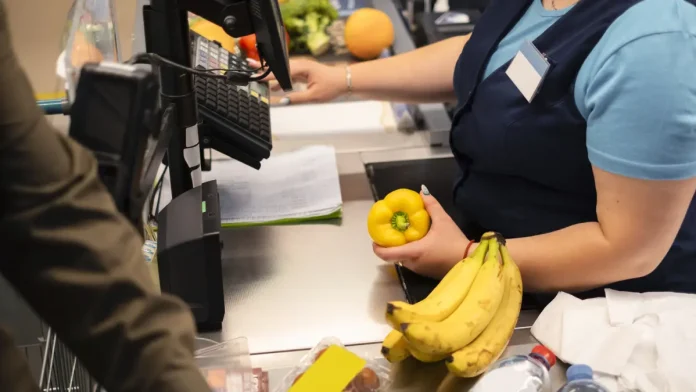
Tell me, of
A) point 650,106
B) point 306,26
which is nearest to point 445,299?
point 650,106

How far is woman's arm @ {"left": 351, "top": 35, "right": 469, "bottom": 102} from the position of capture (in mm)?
1627

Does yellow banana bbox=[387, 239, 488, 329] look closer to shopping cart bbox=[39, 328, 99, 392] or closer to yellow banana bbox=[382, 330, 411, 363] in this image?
yellow banana bbox=[382, 330, 411, 363]

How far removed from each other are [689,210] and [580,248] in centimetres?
23

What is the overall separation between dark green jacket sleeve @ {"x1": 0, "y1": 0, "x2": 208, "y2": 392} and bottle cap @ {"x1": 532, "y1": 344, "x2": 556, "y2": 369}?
1.93ft

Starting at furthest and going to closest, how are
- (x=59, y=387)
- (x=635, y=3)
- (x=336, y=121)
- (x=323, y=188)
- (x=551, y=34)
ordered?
1. (x=336, y=121)
2. (x=323, y=188)
3. (x=551, y=34)
4. (x=635, y=3)
5. (x=59, y=387)

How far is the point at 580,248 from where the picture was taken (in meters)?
1.15

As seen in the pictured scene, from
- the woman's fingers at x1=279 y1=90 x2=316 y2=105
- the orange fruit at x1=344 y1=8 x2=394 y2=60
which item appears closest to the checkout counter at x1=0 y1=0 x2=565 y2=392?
the woman's fingers at x1=279 y1=90 x2=316 y2=105

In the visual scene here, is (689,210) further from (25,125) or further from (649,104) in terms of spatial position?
(25,125)

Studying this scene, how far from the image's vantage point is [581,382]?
104cm

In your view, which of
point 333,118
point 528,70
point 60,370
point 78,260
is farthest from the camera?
point 333,118

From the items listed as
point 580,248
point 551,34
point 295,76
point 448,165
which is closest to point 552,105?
point 551,34

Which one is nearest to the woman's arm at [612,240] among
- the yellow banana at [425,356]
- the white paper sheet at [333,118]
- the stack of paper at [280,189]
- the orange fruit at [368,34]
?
the yellow banana at [425,356]

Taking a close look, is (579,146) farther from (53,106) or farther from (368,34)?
(368,34)

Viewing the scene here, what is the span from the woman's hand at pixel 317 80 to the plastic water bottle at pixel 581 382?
2.81 feet
